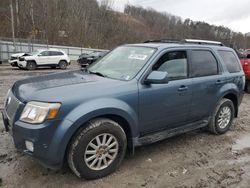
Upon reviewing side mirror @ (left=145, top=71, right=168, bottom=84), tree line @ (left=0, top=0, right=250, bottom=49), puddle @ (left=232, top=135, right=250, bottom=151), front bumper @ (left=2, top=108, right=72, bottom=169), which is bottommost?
puddle @ (left=232, top=135, right=250, bottom=151)

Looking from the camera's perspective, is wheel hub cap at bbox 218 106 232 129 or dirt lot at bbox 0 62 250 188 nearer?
dirt lot at bbox 0 62 250 188

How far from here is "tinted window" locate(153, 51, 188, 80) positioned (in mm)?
3754

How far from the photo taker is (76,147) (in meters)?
2.92

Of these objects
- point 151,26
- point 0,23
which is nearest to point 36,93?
point 0,23

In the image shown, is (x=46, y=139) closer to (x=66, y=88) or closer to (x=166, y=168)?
(x=66, y=88)

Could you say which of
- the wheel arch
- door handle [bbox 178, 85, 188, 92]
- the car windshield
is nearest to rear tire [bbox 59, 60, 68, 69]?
the car windshield

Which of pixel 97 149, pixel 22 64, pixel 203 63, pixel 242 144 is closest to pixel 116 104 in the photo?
pixel 97 149

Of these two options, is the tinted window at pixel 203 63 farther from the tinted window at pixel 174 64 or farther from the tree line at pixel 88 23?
the tree line at pixel 88 23

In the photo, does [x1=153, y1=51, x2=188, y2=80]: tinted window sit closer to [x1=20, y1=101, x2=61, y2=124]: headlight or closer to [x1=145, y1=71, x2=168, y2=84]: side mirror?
[x1=145, y1=71, x2=168, y2=84]: side mirror

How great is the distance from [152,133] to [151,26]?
67.6 meters

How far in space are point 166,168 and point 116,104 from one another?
1.27m

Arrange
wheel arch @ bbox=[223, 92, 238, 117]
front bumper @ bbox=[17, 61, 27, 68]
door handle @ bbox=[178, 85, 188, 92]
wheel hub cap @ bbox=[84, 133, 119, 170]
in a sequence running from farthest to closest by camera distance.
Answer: front bumper @ bbox=[17, 61, 27, 68] < wheel arch @ bbox=[223, 92, 238, 117] < door handle @ bbox=[178, 85, 188, 92] < wheel hub cap @ bbox=[84, 133, 119, 170]

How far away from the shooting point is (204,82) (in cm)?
424

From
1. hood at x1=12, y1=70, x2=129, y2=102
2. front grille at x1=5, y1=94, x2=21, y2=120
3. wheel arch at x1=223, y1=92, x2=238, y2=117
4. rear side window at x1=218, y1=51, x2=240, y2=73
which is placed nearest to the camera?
hood at x1=12, y1=70, x2=129, y2=102
